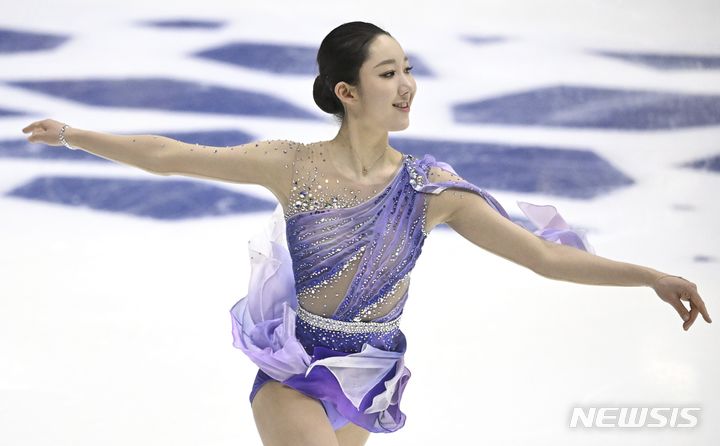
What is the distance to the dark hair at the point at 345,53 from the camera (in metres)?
2.87

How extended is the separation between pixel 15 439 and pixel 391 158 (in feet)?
5.22

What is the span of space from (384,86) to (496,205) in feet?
1.40

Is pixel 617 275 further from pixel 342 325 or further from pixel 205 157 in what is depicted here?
pixel 205 157

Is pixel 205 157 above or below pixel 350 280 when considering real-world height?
above

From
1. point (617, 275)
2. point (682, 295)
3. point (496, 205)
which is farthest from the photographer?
point (496, 205)

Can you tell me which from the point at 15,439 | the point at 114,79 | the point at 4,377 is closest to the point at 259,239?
the point at 15,439

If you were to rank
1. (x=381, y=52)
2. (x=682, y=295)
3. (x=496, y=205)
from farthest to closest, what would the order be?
1. (x=496, y=205)
2. (x=381, y=52)
3. (x=682, y=295)

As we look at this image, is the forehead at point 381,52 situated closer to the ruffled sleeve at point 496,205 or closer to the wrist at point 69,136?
the ruffled sleeve at point 496,205

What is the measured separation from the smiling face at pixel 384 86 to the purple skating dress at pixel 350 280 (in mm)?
154

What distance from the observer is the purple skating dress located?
113 inches

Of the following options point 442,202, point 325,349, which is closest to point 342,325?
point 325,349

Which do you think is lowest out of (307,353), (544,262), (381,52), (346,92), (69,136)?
(307,353)

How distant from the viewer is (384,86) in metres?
2.84

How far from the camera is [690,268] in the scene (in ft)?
17.6
